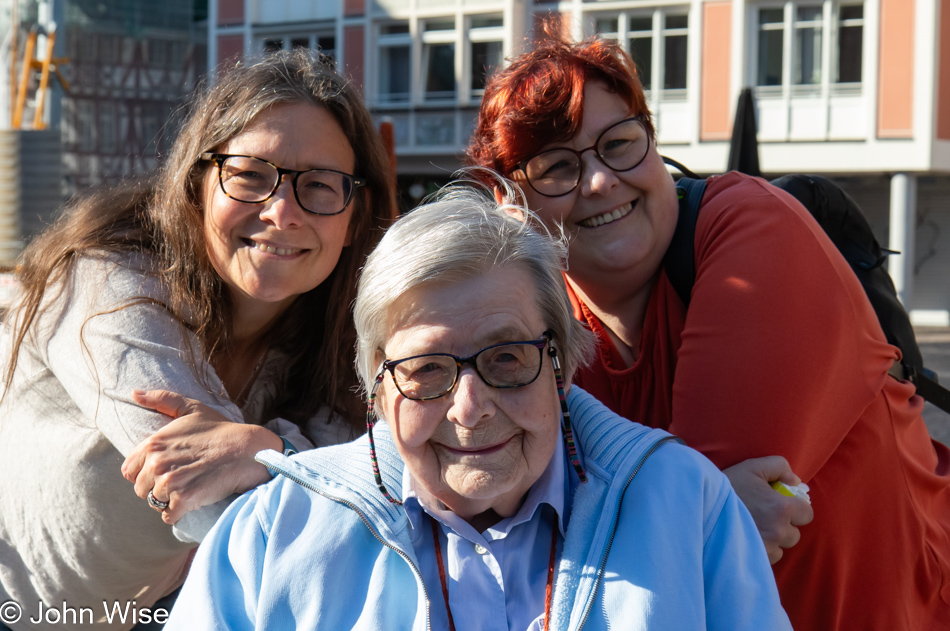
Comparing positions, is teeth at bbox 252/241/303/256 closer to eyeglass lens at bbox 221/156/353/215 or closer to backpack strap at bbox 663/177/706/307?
eyeglass lens at bbox 221/156/353/215

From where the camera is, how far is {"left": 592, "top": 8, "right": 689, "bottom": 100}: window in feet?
66.1

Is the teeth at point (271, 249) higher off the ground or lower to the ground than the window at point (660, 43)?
lower

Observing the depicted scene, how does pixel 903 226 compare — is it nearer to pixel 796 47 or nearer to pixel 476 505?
pixel 796 47

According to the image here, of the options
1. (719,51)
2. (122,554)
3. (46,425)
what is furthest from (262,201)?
(719,51)

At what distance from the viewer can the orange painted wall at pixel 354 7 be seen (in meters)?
22.4

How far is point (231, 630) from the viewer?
6.03 ft

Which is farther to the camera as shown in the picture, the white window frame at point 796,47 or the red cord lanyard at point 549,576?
the white window frame at point 796,47

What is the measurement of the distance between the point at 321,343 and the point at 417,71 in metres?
20.1

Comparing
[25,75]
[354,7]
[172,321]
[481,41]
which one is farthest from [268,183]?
→ [354,7]

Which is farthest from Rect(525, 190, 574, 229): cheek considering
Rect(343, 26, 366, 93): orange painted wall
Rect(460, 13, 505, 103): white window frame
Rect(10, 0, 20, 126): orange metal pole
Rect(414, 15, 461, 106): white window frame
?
Rect(343, 26, 366, 93): orange painted wall

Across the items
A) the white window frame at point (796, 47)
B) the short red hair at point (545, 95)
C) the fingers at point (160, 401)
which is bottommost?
the fingers at point (160, 401)

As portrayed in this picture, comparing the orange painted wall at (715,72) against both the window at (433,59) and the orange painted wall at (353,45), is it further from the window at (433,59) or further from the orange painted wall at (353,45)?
the orange painted wall at (353,45)

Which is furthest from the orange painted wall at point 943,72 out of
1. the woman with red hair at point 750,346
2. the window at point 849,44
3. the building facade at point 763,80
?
the woman with red hair at point 750,346

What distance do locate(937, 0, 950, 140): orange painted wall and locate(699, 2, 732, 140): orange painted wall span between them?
4.05 m
